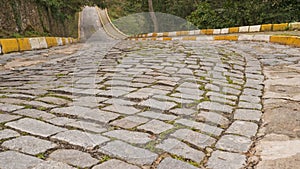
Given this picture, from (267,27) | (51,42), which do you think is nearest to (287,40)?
(267,27)

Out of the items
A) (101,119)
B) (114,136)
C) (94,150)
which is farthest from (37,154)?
(101,119)

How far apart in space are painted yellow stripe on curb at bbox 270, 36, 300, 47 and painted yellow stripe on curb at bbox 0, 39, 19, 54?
23.4ft

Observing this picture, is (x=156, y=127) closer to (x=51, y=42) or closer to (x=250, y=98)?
(x=250, y=98)

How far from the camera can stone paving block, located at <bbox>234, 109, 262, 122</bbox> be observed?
2930mm

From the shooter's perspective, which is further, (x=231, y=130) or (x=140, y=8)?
(x=140, y=8)

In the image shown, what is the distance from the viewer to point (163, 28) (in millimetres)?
28797

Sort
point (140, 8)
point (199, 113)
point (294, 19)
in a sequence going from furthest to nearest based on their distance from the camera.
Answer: point (140, 8) → point (294, 19) → point (199, 113)

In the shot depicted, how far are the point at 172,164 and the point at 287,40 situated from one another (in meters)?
6.68

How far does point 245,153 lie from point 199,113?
82 centimetres

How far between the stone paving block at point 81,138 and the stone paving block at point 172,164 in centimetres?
52

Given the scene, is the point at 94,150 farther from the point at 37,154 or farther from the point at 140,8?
the point at 140,8

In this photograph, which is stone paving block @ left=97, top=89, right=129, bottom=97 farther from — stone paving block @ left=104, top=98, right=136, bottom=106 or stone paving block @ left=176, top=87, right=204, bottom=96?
stone paving block @ left=176, top=87, right=204, bottom=96

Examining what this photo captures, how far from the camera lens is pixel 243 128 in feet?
8.85

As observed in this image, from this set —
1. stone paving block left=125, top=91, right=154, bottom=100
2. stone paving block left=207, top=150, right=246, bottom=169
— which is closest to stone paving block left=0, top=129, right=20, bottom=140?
stone paving block left=125, top=91, right=154, bottom=100
